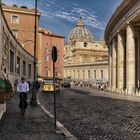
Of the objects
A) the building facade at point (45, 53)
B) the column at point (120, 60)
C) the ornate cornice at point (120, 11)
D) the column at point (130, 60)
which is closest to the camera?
the ornate cornice at point (120, 11)

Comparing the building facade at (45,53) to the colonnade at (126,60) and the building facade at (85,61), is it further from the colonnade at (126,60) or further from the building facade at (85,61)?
the colonnade at (126,60)

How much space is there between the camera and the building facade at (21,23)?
8325 centimetres

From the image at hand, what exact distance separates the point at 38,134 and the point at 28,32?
75991 millimetres

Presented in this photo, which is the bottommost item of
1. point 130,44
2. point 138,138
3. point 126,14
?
point 138,138

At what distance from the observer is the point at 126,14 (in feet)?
164

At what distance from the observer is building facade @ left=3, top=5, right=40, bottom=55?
83.2 meters

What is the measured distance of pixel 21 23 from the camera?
85188mm

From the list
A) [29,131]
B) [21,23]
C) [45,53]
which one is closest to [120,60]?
[21,23]

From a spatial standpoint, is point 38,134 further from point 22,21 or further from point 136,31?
point 22,21

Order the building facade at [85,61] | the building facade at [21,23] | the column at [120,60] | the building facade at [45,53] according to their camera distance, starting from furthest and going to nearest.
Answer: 1. the building facade at [85,61]
2. the building facade at [45,53]
3. the building facade at [21,23]
4. the column at [120,60]

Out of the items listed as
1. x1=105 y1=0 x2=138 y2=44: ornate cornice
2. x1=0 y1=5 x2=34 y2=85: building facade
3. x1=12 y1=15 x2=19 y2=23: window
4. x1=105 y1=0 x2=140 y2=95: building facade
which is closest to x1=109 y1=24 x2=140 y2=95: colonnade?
x1=105 y1=0 x2=140 y2=95: building facade

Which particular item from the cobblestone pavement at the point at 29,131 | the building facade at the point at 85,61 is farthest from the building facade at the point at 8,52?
the building facade at the point at 85,61

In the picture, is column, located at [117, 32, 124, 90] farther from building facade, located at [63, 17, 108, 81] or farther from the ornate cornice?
building facade, located at [63, 17, 108, 81]

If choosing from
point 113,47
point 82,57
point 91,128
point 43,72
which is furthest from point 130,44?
point 82,57
